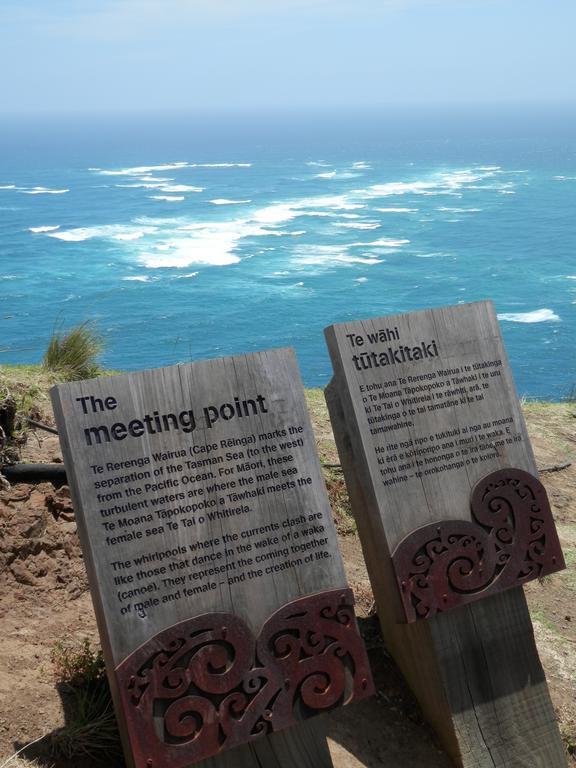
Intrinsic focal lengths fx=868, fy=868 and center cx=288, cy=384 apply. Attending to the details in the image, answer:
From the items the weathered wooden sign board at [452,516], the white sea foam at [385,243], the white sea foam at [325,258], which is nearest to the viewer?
the weathered wooden sign board at [452,516]

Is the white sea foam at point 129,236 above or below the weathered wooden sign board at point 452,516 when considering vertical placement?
above

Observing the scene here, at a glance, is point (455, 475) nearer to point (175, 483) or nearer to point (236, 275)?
point (175, 483)

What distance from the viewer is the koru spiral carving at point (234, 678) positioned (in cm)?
306

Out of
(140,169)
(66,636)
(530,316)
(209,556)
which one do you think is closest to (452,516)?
(209,556)

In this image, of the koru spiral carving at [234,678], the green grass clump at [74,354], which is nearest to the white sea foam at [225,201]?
the green grass clump at [74,354]

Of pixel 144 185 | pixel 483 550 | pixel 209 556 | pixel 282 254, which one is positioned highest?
pixel 144 185

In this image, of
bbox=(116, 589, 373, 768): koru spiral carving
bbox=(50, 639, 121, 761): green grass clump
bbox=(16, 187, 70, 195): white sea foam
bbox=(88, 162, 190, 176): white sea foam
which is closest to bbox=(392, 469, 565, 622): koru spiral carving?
bbox=(116, 589, 373, 768): koru spiral carving

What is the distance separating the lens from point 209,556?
3262 millimetres

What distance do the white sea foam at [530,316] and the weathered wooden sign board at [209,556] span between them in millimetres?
37183

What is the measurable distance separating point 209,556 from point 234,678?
447 millimetres

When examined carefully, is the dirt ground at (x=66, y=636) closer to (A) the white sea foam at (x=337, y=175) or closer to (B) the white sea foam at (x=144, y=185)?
(B) the white sea foam at (x=144, y=185)

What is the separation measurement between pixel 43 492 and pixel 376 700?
6.82 feet

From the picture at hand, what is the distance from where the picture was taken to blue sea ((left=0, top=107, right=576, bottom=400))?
36969mm

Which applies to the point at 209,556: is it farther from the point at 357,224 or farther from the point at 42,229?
the point at 42,229
